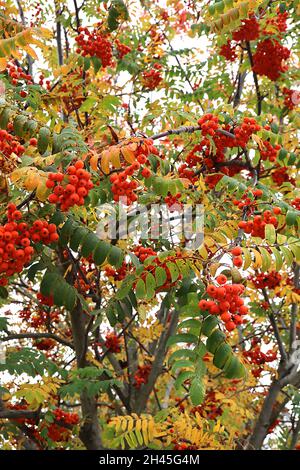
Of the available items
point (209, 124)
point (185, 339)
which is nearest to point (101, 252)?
point (185, 339)

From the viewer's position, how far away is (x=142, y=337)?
6.43 meters

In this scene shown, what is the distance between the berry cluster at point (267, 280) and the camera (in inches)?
222

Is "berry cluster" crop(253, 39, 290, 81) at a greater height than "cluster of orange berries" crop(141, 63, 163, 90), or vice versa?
"cluster of orange berries" crop(141, 63, 163, 90)

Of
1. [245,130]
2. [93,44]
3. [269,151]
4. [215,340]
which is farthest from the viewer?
[93,44]

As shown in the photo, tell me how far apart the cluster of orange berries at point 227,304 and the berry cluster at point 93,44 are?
12.1 feet

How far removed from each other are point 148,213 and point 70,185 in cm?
108

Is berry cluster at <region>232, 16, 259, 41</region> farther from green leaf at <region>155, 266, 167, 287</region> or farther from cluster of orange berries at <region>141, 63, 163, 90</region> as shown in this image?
green leaf at <region>155, 266, 167, 287</region>

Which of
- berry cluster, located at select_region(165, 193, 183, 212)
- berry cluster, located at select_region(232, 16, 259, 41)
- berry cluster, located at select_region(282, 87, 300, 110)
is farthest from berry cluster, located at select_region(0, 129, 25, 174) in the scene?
berry cluster, located at select_region(282, 87, 300, 110)

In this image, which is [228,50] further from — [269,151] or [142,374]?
[142,374]

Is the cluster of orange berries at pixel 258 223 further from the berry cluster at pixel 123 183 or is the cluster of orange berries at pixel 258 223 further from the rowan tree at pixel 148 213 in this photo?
the berry cluster at pixel 123 183

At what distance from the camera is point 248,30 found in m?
5.11

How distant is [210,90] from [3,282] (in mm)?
4351

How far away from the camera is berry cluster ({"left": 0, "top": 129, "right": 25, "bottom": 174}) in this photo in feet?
8.21

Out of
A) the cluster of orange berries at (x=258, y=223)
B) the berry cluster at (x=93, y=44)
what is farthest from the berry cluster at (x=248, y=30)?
the cluster of orange berries at (x=258, y=223)
